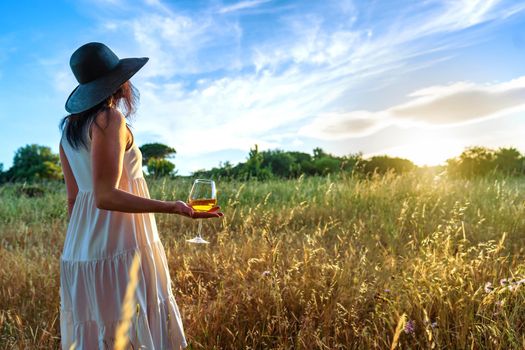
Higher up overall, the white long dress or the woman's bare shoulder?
the woman's bare shoulder

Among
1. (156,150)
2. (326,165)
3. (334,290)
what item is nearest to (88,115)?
(334,290)

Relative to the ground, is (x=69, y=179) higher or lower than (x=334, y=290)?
higher

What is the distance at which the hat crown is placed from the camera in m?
1.99

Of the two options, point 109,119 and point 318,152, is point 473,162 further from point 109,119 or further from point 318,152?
point 109,119

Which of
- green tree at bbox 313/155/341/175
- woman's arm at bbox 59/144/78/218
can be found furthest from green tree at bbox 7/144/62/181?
woman's arm at bbox 59/144/78/218

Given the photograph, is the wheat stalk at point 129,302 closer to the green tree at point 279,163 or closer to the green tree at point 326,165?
the green tree at point 326,165

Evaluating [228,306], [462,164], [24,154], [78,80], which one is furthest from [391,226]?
[24,154]

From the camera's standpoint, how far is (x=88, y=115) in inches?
75.0

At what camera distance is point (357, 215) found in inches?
243

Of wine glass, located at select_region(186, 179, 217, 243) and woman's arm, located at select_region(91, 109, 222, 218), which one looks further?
wine glass, located at select_region(186, 179, 217, 243)

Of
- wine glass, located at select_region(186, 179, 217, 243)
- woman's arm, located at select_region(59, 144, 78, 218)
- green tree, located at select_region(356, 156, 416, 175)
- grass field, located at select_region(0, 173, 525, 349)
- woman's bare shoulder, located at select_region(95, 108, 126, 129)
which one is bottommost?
grass field, located at select_region(0, 173, 525, 349)

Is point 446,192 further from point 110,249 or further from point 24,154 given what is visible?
point 24,154

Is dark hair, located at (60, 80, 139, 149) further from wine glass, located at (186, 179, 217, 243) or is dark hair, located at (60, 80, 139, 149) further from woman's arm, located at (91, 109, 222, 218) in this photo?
wine glass, located at (186, 179, 217, 243)

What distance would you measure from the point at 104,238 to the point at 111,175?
39 centimetres
